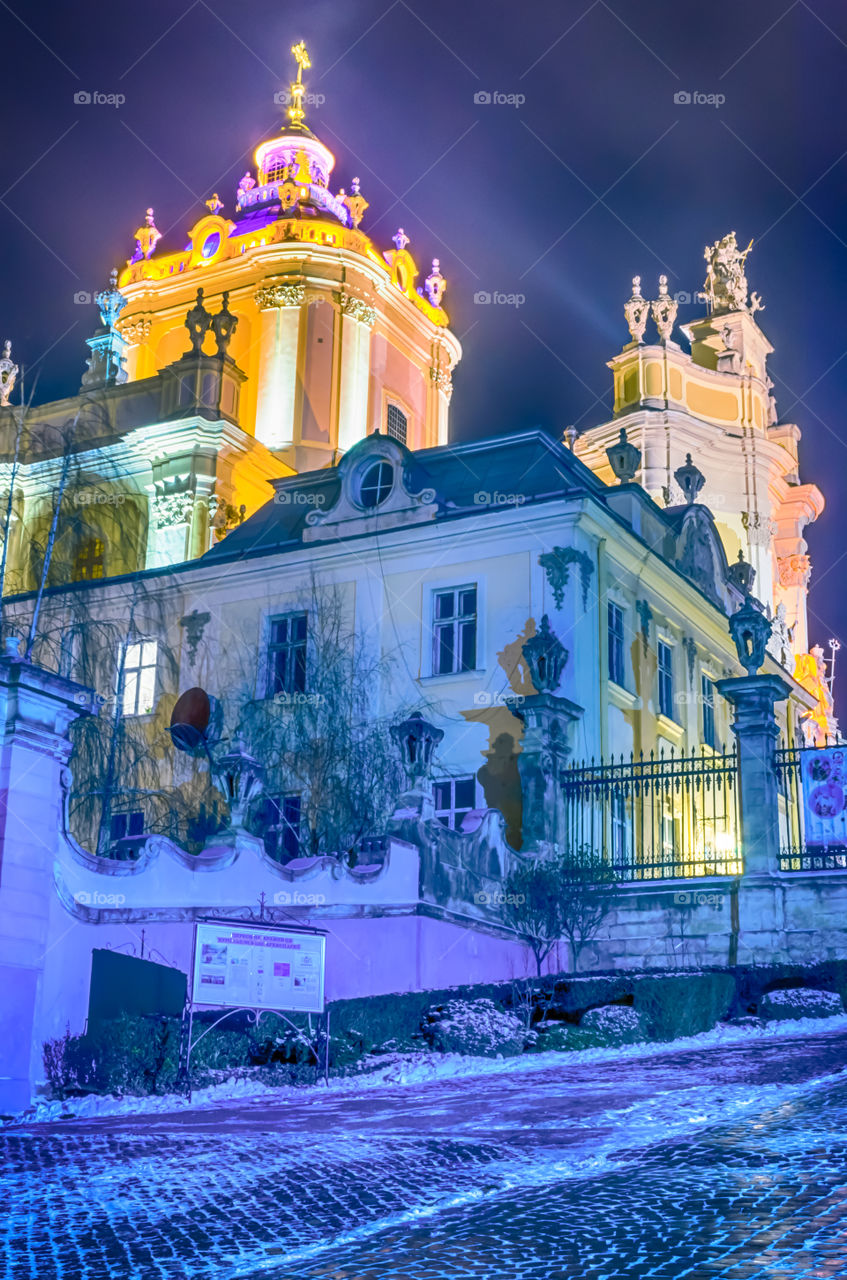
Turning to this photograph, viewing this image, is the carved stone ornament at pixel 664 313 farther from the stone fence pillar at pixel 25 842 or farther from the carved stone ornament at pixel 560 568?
the stone fence pillar at pixel 25 842

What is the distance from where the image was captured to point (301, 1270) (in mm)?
7023

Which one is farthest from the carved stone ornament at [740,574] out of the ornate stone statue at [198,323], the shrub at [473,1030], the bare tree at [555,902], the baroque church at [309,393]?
the shrub at [473,1030]

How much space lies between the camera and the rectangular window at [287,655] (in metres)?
33.7

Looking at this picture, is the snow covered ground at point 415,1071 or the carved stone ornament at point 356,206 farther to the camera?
the carved stone ornament at point 356,206

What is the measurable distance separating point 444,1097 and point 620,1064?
299cm

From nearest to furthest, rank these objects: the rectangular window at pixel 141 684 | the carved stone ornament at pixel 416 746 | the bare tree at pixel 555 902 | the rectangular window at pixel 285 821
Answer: the carved stone ornament at pixel 416 746
the bare tree at pixel 555 902
the rectangular window at pixel 285 821
the rectangular window at pixel 141 684

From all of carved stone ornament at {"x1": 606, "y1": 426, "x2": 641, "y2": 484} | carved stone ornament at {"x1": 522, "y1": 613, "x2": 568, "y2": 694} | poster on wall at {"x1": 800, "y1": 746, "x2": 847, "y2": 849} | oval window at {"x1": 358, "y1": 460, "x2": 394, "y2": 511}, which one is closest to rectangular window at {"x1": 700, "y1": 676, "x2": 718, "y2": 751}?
carved stone ornament at {"x1": 606, "y1": 426, "x2": 641, "y2": 484}

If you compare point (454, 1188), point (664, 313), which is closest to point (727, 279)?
point (664, 313)

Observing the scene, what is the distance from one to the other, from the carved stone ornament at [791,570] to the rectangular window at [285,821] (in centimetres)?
3494

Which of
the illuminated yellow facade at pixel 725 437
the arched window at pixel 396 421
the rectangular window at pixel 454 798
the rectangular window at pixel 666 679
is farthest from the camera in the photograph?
the illuminated yellow facade at pixel 725 437

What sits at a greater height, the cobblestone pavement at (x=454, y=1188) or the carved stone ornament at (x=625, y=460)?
the carved stone ornament at (x=625, y=460)

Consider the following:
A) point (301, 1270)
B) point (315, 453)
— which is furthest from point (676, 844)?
point (315, 453)

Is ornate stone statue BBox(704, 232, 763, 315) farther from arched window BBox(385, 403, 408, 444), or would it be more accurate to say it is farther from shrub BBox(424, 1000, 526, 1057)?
shrub BBox(424, 1000, 526, 1057)

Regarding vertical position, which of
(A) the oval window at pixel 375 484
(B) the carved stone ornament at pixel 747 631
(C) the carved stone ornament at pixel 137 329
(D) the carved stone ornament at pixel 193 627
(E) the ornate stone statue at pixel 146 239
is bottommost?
(B) the carved stone ornament at pixel 747 631
